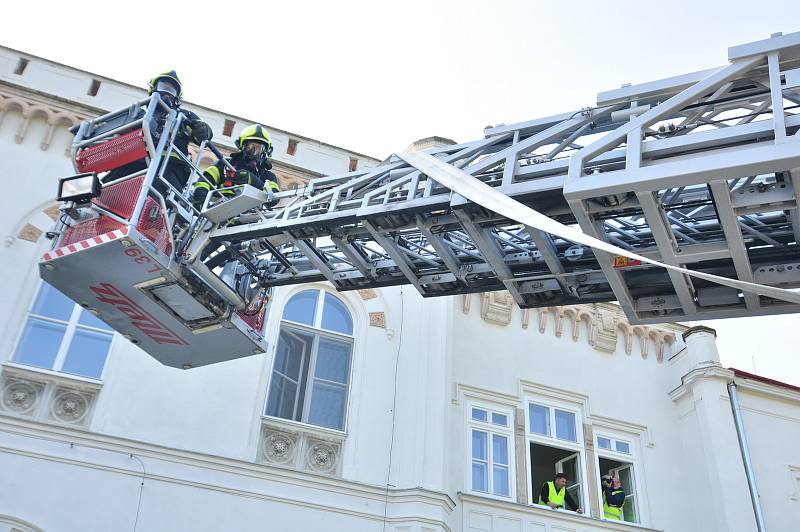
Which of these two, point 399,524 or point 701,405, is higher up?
point 701,405

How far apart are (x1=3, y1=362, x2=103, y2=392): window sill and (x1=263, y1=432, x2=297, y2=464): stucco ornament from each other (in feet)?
7.64

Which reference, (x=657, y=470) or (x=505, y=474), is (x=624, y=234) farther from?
(x=657, y=470)

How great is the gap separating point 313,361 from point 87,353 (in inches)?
123

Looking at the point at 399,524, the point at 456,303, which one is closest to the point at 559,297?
the point at 399,524

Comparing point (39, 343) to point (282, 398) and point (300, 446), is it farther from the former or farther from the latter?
point (300, 446)

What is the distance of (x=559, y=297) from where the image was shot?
709 cm

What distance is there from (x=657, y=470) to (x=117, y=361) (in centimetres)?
903

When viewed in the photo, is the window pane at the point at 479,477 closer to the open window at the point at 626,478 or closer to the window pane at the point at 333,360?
the open window at the point at 626,478

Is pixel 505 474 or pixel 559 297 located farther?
pixel 505 474

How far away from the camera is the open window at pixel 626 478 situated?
13633mm

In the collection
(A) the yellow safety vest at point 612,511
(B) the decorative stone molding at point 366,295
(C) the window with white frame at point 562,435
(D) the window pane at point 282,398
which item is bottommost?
(A) the yellow safety vest at point 612,511

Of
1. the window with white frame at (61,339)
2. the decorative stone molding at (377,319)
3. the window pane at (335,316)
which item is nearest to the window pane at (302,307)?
the window pane at (335,316)

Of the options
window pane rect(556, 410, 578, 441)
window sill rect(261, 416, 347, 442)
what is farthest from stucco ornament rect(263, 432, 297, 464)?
window pane rect(556, 410, 578, 441)

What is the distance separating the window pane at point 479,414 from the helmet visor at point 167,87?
25.0 ft
